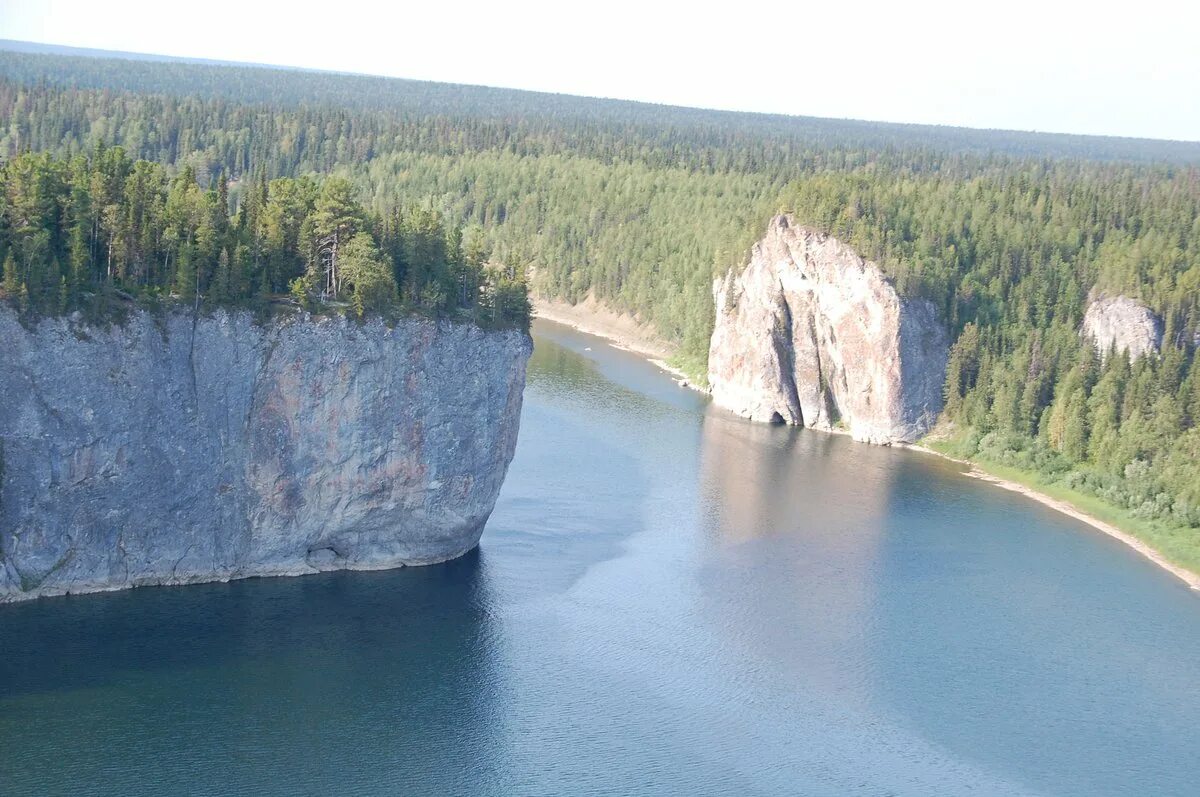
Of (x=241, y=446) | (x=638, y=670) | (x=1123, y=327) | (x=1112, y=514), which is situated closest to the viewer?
(x=638, y=670)

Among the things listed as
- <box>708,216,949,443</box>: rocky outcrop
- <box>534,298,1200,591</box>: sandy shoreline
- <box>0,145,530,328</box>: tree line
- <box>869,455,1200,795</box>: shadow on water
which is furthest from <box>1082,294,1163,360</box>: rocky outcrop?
<box>0,145,530,328</box>: tree line

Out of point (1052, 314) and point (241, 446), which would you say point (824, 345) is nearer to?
point (1052, 314)

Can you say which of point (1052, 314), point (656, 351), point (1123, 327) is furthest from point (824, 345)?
point (656, 351)

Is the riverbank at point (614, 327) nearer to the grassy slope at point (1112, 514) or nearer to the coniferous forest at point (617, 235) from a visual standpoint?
the coniferous forest at point (617, 235)

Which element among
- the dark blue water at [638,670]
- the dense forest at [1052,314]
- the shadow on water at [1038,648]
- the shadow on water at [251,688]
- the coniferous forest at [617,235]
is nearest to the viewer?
the shadow on water at [251,688]

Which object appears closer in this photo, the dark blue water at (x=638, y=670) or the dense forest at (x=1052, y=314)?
the dark blue water at (x=638, y=670)

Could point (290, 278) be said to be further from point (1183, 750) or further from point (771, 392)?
point (771, 392)

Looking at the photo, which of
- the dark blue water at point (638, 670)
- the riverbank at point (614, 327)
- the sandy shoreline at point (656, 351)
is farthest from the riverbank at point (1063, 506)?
the riverbank at point (614, 327)

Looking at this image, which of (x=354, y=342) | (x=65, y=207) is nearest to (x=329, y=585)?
(x=354, y=342)
